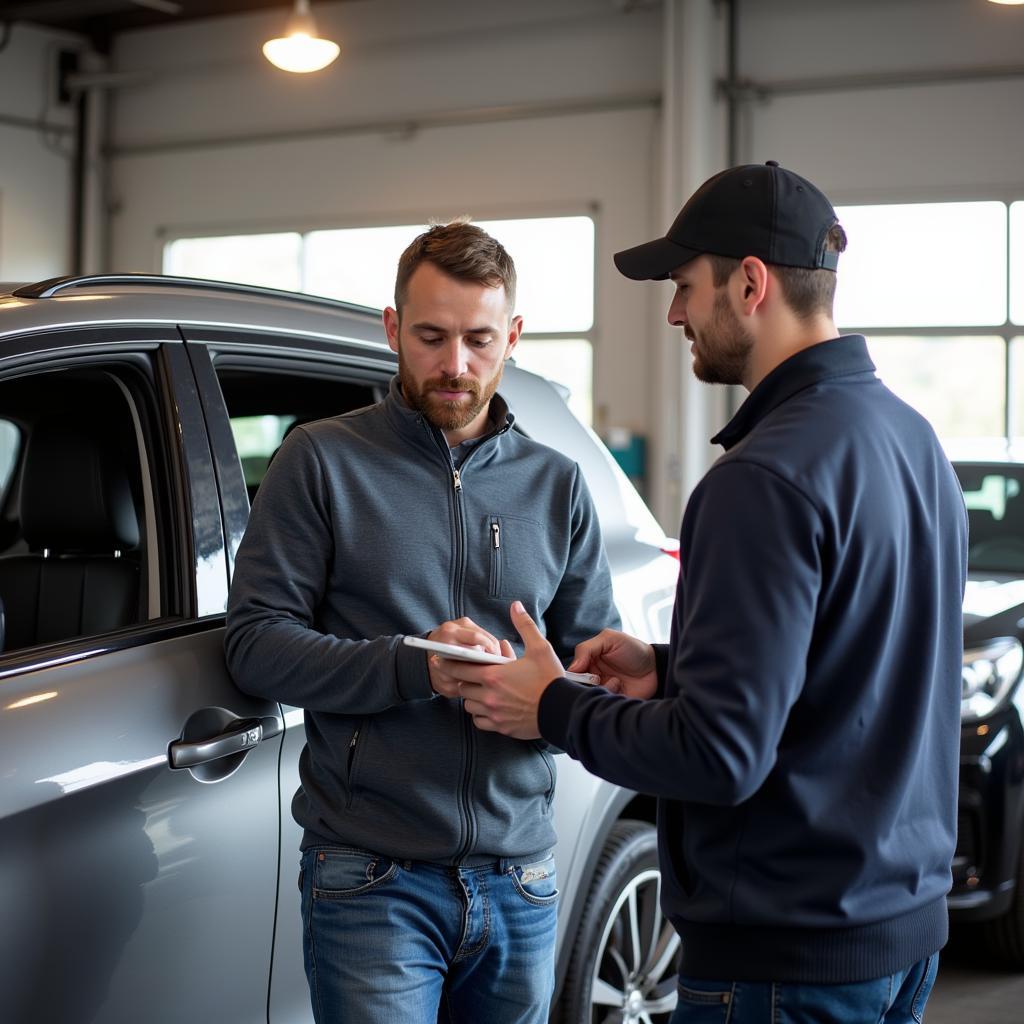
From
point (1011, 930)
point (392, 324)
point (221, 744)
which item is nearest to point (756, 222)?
point (392, 324)

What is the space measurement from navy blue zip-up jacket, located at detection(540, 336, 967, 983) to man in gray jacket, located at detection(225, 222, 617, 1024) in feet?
1.10

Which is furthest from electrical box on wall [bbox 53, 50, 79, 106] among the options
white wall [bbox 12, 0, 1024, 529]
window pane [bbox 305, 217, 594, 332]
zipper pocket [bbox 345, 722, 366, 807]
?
zipper pocket [bbox 345, 722, 366, 807]

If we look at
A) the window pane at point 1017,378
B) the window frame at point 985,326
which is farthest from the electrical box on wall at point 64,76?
the window pane at point 1017,378

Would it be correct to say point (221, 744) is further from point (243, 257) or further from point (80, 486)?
point (243, 257)

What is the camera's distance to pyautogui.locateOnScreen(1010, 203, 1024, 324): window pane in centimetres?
871

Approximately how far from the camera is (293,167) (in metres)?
10.6

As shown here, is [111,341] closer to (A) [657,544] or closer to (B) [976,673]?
(A) [657,544]

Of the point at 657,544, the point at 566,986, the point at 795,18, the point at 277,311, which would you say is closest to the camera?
the point at 277,311

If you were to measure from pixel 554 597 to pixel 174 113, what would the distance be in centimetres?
1010

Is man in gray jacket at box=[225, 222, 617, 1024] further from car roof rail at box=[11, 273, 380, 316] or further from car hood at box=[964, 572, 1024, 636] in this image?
car hood at box=[964, 572, 1024, 636]

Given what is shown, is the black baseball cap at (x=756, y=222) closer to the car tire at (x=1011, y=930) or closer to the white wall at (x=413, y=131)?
the car tire at (x=1011, y=930)

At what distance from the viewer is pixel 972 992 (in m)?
3.91

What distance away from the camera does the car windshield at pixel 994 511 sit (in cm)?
505

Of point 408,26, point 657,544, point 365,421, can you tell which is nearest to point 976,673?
point 657,544
